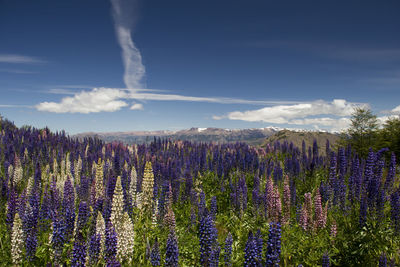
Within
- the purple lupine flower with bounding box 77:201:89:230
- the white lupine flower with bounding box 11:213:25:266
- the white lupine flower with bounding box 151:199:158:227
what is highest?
the purple lupine flower with bounding box 77:201:89:230

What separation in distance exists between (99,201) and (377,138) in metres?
31.3

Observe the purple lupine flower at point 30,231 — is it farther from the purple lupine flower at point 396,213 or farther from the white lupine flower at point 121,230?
the purple lupine flower at point 396,213

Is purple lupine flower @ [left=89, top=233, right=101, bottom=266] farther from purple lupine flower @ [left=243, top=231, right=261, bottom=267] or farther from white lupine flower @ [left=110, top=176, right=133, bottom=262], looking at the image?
purple lupine flower @ [left=243, top=231, right=261, bottom=267]

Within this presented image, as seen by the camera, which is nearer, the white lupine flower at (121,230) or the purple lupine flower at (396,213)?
the white lupine flower at (121,230)

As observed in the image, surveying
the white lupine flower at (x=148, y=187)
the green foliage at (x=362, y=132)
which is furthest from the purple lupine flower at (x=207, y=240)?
the green foliage at (x=362, y=132)

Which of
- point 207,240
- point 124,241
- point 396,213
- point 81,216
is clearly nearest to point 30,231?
point 81,216

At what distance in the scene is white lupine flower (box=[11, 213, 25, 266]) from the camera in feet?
21.8

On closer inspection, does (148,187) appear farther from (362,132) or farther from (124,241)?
(362,132)

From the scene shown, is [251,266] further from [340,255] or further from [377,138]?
[377,138]

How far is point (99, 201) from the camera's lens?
8.27 meters

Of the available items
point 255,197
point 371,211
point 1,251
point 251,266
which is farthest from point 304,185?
point 1,251

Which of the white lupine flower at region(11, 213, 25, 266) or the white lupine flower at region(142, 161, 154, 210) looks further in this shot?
the white lupine flower at region(142, 161, 154, 210)

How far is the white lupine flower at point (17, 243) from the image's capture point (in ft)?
21.8

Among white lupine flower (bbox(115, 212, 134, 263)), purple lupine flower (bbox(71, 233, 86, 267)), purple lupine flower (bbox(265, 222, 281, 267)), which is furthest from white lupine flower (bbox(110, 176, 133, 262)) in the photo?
purple lupine flower (bbox(265, 222, 281, 267))
